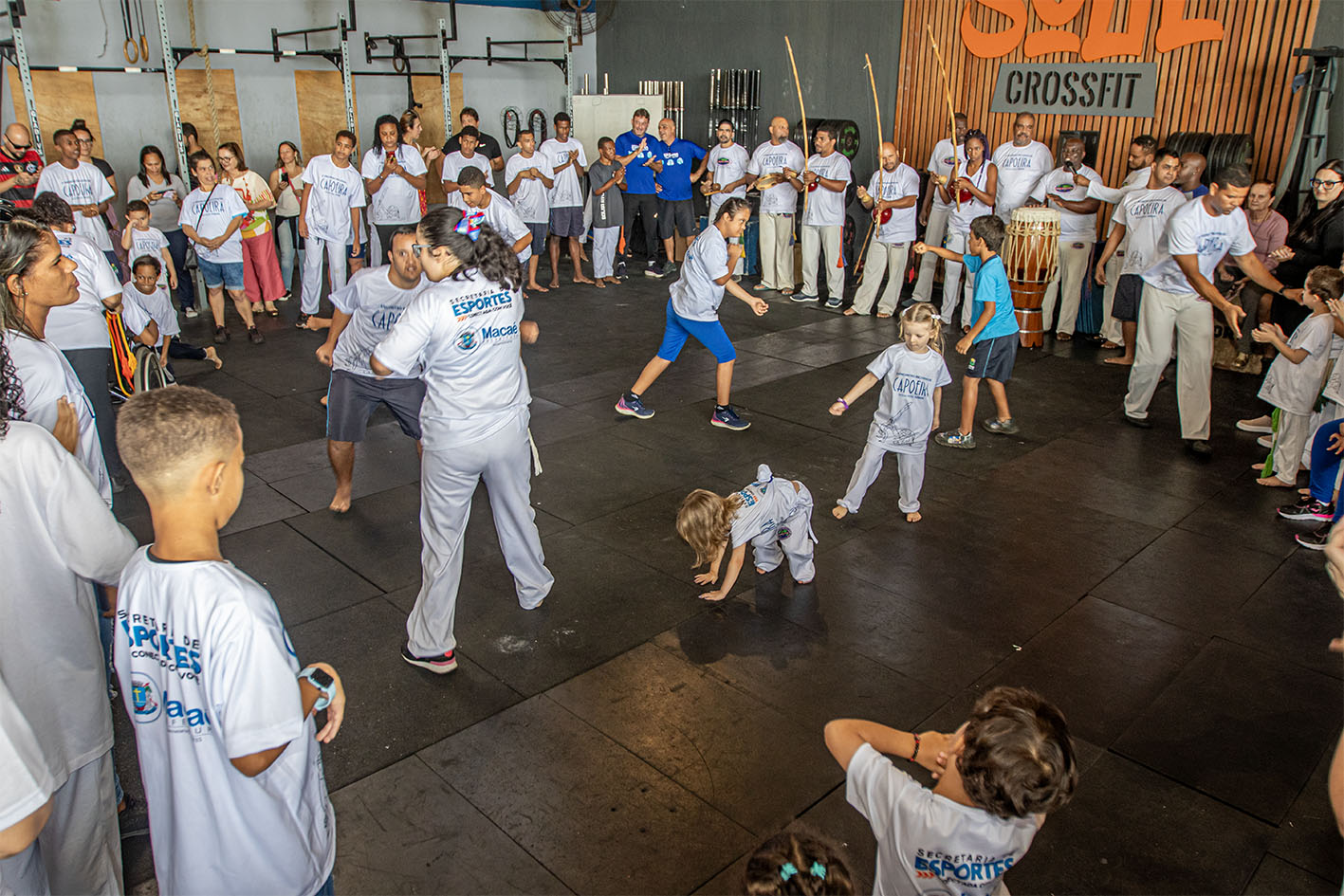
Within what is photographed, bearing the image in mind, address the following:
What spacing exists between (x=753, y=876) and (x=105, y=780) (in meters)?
2.06

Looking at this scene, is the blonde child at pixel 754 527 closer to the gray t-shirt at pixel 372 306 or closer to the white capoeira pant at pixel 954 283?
the gray t-shirt at pixel 372 306

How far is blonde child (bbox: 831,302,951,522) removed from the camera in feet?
18.9

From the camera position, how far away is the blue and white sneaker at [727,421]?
7.71m

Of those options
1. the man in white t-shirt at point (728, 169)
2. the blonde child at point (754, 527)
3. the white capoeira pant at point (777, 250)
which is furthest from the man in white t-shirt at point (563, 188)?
the blonde child at point (754, 527)

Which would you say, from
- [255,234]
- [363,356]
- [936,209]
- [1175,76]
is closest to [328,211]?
[255,234]

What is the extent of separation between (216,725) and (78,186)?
31.6ft

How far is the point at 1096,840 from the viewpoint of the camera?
347 cm

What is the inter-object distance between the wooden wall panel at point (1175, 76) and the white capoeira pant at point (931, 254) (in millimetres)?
1468

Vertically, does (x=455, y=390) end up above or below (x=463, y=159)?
below

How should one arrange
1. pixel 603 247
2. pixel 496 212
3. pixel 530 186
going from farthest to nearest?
pixel 603 247
pixel 530 186
pixel 496 212

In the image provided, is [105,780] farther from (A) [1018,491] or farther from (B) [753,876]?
(A) [1018,491]

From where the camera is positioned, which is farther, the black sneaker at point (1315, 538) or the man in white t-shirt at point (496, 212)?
the man in white t-shirt at point (496, 212)

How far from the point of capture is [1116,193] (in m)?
9.90

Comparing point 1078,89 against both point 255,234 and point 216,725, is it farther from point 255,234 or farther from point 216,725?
point 216,725
